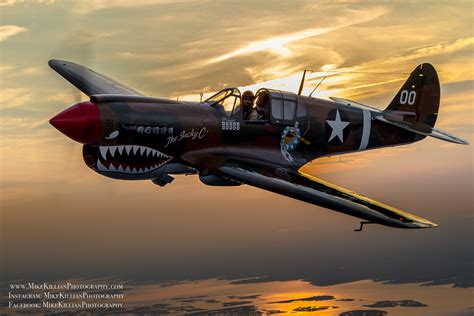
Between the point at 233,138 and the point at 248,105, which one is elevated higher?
the point at 248,105

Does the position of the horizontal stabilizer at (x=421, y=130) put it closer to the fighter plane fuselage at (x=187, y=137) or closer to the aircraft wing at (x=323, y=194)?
the fighter plane fuselage at (x=187, y=137)

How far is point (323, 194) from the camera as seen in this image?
16312 millimetres

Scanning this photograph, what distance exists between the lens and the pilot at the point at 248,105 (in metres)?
18.6

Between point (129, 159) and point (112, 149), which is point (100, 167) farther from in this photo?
point (129, 159)

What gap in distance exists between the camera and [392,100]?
2238 centimetres

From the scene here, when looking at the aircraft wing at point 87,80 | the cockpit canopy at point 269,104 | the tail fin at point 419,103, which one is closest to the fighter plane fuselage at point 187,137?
the cockpit canopy at point 269,104

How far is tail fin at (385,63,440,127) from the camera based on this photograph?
22250 mm

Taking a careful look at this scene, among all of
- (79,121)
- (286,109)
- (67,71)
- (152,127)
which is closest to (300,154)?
(286,109)

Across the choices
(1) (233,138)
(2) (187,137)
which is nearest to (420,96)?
(1) (233,138)

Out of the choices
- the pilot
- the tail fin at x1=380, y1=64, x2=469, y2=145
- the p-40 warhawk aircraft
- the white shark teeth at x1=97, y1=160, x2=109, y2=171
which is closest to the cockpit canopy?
the p-40 warhawk aircraft

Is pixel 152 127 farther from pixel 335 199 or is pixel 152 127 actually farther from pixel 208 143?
pixel 335 199

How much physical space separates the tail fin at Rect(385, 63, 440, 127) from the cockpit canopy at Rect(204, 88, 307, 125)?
13.5ft

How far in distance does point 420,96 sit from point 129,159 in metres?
9.89

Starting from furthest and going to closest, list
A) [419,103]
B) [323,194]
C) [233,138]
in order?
[419,103]
[233,138]
[323,194]
